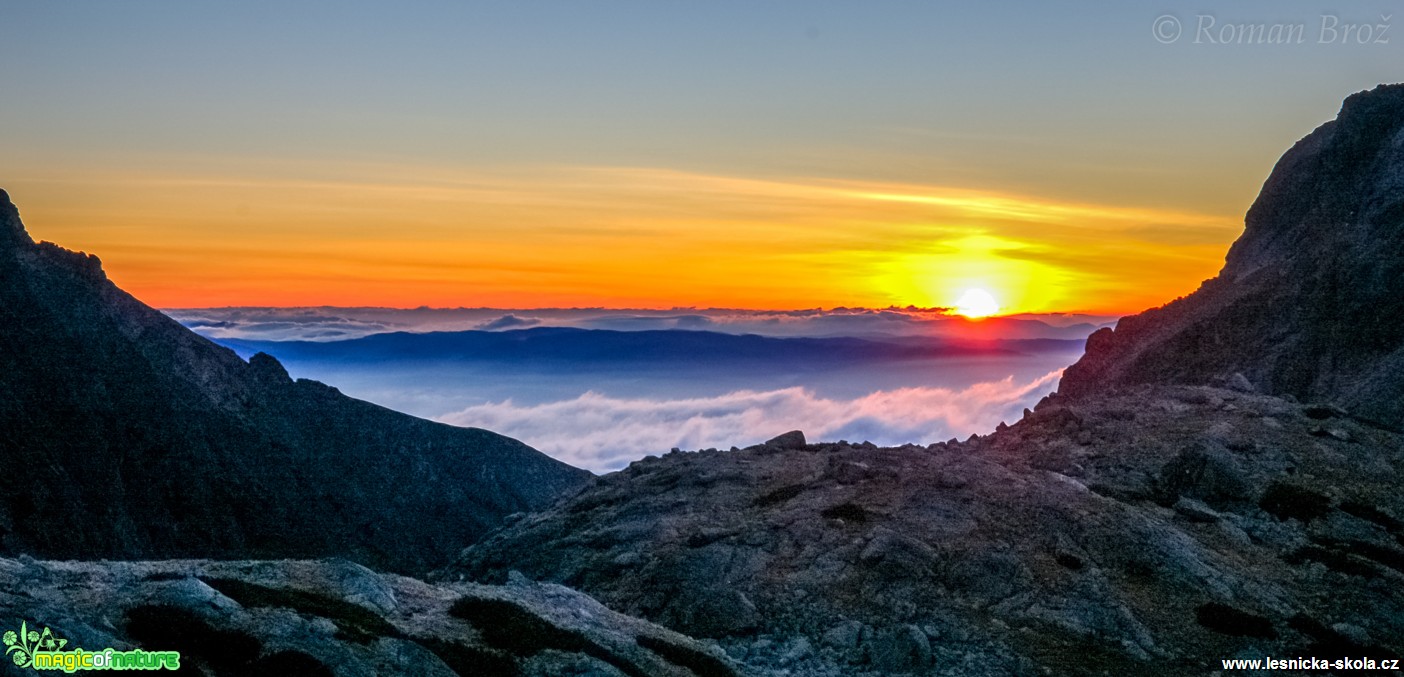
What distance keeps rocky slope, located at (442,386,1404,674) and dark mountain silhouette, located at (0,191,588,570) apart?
67859 mm

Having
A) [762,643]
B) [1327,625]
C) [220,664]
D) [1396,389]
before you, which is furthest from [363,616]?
[1396,389]

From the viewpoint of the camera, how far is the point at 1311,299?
115188 millimetres

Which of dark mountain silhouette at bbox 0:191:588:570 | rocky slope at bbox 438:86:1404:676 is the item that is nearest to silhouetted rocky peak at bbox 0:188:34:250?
dark mountain silhouette at bbox 0:191:588:570

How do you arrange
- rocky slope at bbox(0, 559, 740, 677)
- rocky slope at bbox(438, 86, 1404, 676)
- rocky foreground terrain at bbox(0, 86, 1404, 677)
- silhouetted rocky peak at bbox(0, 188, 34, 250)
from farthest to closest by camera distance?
silhouetted rocky peak at bbox(0, 188, 34, 250), rocky slope at bbox(438, 86, 1404, 676), rocky foreground terrain at bbox(0, 86, 1404, 677), rocky slope at bbox(0, 559, 740, 677)

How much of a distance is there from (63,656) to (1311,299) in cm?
11504

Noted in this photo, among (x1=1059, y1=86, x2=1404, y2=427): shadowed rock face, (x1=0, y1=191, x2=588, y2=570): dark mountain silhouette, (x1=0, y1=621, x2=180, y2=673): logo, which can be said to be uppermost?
(x1=1059, y1=86, x2=1404, y2=427): shadowed rock face

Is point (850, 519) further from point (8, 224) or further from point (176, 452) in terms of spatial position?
point (8, 224)

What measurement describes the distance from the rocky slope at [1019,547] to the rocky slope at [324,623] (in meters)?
9.60

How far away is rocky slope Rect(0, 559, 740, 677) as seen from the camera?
35875 millimetres

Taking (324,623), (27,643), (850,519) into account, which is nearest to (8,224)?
(850,519)

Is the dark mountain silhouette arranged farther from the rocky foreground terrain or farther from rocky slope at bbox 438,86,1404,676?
rocky slope at bbox 438,86,1404,676

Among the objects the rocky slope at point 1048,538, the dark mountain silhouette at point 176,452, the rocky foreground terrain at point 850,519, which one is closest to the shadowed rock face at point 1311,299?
the rocky foreground terrain at point 850,519

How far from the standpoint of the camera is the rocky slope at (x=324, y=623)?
35.9 meters

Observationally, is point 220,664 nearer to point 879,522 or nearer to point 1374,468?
point 879,522
